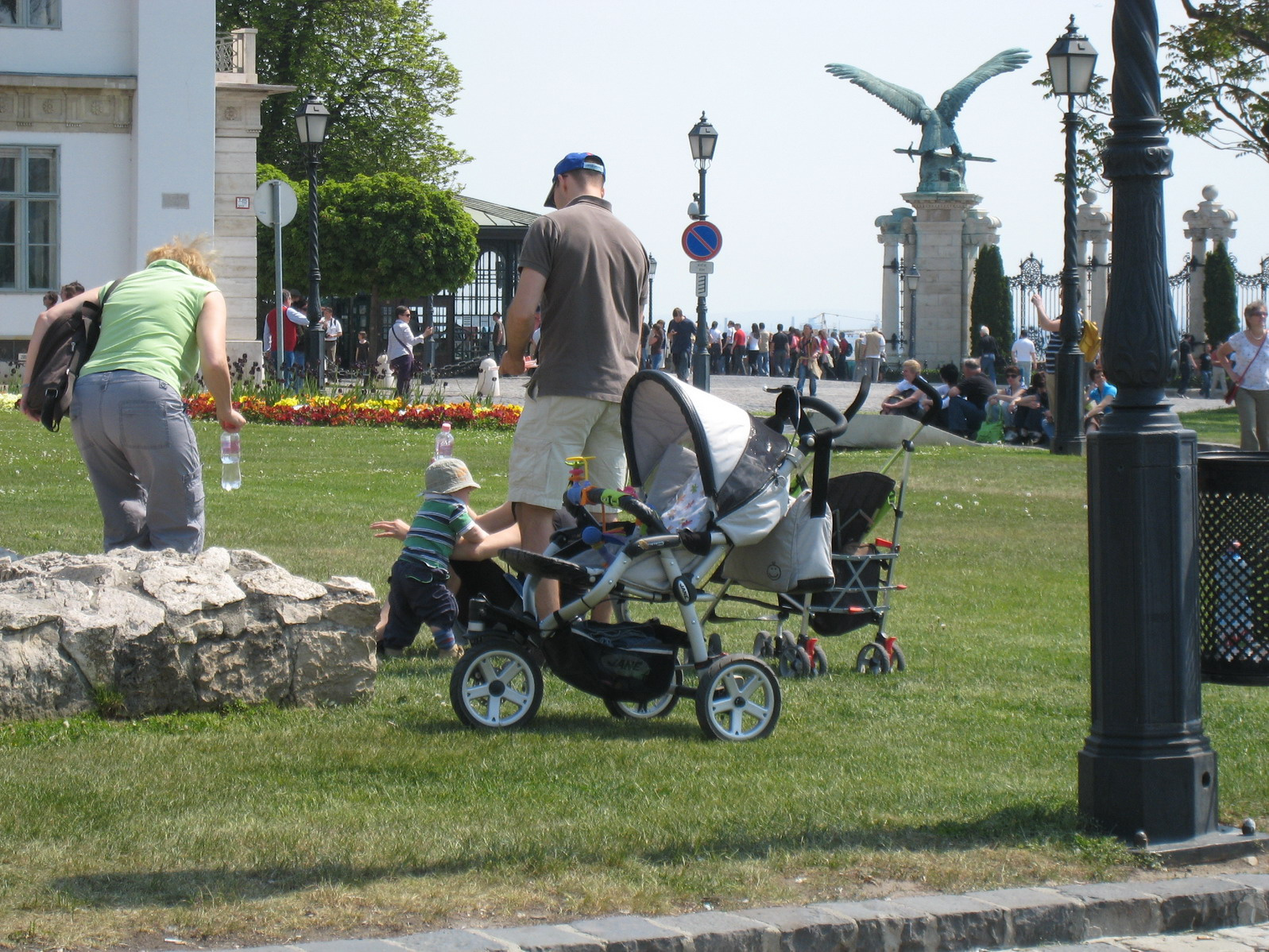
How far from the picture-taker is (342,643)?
250 inches

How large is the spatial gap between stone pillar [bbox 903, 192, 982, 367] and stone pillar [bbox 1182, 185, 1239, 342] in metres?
6.15

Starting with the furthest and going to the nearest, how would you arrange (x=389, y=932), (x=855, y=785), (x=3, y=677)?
(x=3, y=677), (x=855, y=785), (x=389, y=932)

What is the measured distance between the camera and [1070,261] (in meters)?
21.8

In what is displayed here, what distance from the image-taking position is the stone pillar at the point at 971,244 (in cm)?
4641

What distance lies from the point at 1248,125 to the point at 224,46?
19848 mm

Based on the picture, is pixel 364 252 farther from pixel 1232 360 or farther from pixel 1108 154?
pixel 1108 154

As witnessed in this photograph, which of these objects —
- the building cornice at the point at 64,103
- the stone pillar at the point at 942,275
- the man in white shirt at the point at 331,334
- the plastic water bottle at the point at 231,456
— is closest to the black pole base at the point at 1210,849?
the plastic water bottle at the point at 231,456

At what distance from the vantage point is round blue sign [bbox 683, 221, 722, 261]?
2527cm

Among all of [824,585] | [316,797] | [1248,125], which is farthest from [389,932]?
[1248,125]

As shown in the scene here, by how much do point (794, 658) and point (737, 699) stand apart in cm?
135

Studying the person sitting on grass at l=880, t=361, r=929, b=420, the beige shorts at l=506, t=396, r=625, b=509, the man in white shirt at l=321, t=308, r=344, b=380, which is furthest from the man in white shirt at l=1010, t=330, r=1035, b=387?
the beige shorts at l=506, t=396, r=625, b=509

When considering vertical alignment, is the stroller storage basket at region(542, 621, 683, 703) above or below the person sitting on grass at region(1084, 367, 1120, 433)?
below

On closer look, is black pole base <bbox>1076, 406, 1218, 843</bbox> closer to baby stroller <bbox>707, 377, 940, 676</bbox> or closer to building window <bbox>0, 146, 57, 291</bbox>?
baby stroller <bbox>707, 377, 940, 676</bbox>

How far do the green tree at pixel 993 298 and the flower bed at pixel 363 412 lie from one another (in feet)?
85.7
